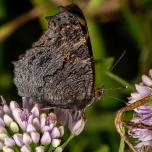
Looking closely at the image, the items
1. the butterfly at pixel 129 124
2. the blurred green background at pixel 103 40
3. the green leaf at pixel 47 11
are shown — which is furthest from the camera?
the green leaf at pixel 47 11

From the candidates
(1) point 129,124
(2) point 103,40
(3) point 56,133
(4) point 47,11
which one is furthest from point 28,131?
(2) point 103,40

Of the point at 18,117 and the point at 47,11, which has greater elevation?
the point at 47,11

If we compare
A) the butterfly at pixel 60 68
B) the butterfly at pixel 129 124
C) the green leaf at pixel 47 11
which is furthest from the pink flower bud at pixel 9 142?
the green leaf at pixel 47 11

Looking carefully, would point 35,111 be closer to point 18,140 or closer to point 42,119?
point 42,119

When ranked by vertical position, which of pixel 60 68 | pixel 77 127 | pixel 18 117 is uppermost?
pixel 60 68

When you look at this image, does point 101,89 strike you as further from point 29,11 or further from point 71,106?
point 29,11

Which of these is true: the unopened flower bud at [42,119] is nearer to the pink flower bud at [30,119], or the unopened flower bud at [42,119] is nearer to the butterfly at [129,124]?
the pink flower bud at [30,119]
